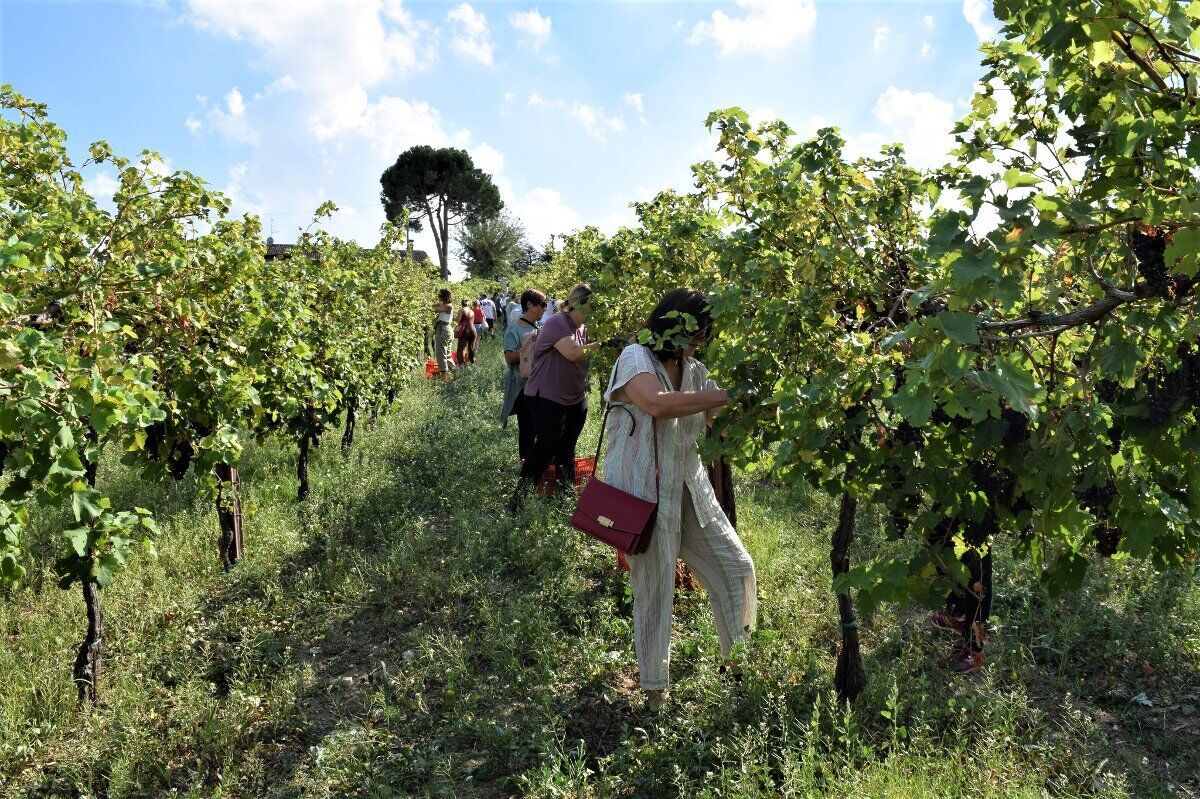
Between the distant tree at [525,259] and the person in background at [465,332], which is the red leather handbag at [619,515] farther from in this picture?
the distant tree at [525,259]

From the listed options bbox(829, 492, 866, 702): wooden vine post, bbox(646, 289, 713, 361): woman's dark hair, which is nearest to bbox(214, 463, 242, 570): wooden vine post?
bbox(646, 289, 713, 361): woman's dark hair

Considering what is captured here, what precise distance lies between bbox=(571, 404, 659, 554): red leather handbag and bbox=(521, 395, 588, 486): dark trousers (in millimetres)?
2923

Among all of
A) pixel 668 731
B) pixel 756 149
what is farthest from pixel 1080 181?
pixel 668 731

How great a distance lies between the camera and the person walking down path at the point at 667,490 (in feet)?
11.7

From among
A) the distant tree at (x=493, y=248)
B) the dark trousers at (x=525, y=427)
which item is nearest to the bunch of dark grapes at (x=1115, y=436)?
the dark trousers at (x=525, y=427)

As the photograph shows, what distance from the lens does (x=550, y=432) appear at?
21.4ft

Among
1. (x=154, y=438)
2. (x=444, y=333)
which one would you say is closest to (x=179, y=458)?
(x=154, y=438)

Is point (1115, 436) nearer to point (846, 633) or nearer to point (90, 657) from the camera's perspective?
point (846, 633)

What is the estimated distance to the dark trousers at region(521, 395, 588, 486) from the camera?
21.3 ft

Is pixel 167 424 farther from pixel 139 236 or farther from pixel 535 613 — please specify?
pixel 535 613

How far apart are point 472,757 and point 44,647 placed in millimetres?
2589

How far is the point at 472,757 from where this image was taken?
3.52 metres

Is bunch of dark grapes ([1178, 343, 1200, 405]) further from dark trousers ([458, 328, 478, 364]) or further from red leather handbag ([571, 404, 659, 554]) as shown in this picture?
dark trousers ([458, 328, 478, 364])

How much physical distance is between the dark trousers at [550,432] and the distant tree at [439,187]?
49.4 meters
